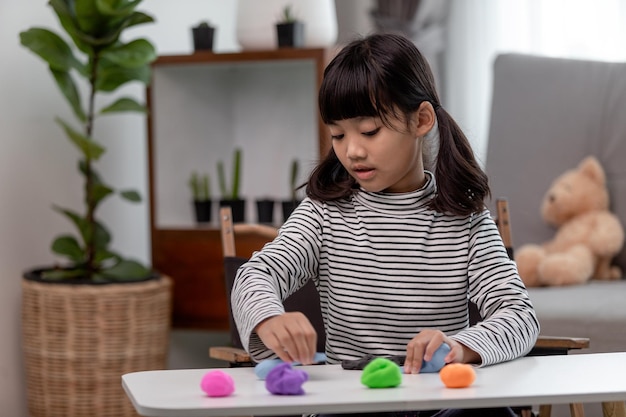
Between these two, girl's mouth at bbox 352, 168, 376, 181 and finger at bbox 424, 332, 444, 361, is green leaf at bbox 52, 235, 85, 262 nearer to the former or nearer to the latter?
girl's mouth at bbox 352, 168, 376, 181

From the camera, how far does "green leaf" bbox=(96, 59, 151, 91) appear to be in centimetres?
262

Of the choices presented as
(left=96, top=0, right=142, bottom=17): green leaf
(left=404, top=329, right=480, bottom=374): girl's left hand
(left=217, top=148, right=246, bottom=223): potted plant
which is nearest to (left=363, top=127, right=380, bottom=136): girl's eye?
(left=404, top=329, right=480, bottom=374): girl's left hand

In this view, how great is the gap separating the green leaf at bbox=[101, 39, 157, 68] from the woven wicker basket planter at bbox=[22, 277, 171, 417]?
0.57 meters

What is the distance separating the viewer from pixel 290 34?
9.43ft

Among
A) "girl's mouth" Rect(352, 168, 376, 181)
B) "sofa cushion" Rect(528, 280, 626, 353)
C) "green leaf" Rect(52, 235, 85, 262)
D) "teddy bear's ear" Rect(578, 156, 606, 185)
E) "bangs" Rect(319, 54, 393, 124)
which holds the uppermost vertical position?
"bangs" Rect(319, 54, 393, 124)

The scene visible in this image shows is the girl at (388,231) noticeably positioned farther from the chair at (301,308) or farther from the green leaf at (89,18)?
the green leaf at (89,18)

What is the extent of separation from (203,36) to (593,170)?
1215mm

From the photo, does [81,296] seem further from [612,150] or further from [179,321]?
[612,150]

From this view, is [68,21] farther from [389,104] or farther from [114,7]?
[389,104]

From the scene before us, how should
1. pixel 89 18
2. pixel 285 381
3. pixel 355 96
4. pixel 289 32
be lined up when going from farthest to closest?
pixel 289 32 → pixel 89 18 → pixel 355 96 → pixel 285 381

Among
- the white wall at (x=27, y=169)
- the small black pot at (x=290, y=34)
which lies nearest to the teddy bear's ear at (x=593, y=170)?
the small black pot at (x=290, y=34)

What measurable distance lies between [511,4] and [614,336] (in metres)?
1.69

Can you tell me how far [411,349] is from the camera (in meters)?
1.14

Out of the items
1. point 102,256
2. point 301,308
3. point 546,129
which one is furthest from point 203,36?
point 301,308
